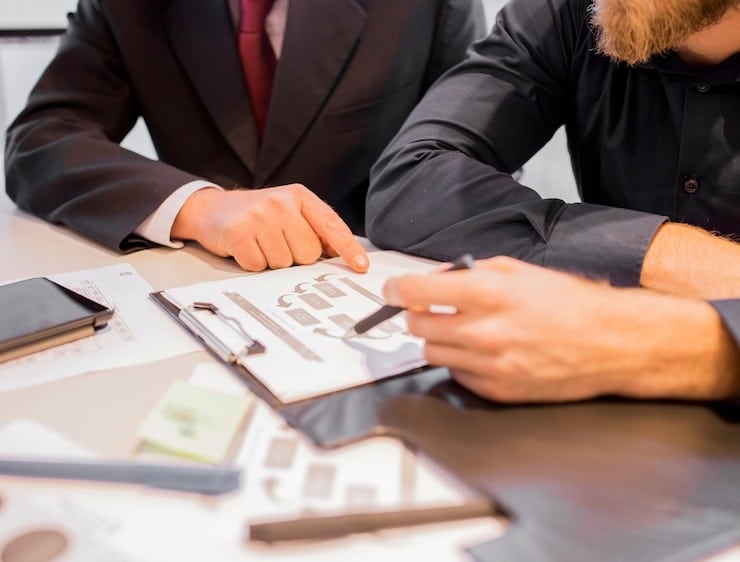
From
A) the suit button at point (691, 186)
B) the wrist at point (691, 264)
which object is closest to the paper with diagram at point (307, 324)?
the wrist at point (691, 264)

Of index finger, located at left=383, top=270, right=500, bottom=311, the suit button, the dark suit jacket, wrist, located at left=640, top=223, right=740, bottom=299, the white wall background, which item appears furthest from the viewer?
the white wall background

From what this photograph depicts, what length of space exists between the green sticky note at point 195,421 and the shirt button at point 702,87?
2.23 ft

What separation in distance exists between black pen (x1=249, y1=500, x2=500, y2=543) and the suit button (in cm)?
65

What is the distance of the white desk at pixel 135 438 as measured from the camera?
38 cm

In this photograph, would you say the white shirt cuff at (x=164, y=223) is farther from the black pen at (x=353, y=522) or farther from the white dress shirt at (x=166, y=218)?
the black pen at (x=353, y=522)

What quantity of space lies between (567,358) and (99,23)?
3.29ft

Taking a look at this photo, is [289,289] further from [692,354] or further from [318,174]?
[318,174]

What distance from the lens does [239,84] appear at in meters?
1.19

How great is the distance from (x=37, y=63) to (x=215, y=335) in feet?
6.21

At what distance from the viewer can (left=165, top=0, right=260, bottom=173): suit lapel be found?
1.17 metres

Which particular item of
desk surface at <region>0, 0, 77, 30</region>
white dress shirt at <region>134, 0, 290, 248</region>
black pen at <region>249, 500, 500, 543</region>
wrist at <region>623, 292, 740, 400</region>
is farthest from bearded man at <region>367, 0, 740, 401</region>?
desk surface at <region>0, 0, 77, 30</region>

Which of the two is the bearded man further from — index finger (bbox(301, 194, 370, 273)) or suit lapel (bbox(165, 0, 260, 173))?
suit lapel (bbox(165, 0, 260, 173))

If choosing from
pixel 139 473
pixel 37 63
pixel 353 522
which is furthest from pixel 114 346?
pixel 37 63

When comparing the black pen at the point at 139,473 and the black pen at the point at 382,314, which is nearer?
the black pen at the point at 139,473
